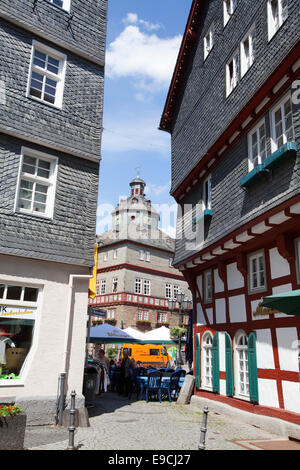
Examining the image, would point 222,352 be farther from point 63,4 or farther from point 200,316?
point 63,4

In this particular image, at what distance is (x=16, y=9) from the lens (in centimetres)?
1072

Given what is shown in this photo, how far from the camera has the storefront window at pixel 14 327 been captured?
358 inches

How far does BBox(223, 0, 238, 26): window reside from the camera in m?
13.0

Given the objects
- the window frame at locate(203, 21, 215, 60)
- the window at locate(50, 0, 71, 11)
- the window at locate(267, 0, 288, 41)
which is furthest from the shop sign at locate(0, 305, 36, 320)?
the window frame at locate(203, 21, 215, 60)

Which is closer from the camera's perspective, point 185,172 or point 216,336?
point 216,336

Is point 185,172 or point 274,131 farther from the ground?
point 185,172

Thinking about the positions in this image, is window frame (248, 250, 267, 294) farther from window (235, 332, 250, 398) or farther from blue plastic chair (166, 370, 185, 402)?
blue plastic chair (166, 370, 185, 402)

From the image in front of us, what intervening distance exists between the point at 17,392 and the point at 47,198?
478cm

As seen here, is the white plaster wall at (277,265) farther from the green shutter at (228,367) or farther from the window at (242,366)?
the green shutter at (228,367)

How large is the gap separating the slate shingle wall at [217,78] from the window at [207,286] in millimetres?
3771

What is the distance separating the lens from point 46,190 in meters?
10.5

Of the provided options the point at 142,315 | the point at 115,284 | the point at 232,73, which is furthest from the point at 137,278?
the point at 232,73

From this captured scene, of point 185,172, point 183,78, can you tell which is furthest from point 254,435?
point 183,78
